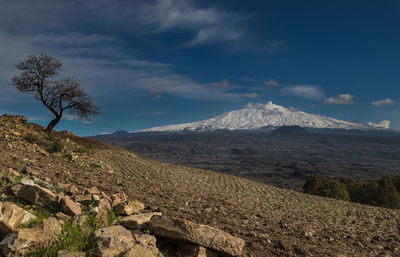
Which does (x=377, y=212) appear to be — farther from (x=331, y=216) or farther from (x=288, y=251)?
(x=288, y=251)

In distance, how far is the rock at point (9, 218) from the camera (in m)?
4.30

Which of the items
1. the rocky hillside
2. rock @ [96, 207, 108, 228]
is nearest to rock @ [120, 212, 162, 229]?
the rocky hillside

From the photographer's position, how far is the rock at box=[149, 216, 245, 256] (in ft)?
16.5

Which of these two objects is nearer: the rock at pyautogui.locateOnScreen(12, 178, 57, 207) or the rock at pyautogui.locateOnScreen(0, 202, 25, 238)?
the rock at pyautogui.locateOnScreen(0, 202, 25, 238)

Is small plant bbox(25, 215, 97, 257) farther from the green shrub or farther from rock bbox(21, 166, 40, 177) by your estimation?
the green shrub

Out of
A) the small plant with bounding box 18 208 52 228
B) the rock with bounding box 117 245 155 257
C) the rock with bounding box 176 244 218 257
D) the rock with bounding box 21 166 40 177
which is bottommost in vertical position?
the rock with bounding box 176 244 218 257

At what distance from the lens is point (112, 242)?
4.28 meters

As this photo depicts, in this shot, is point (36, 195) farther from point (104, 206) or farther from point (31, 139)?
point (31, 139)

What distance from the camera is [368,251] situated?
7.44 meters

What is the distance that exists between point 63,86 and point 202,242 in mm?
30341

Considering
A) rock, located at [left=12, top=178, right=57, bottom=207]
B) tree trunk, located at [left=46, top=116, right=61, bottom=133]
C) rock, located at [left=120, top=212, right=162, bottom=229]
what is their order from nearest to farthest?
rock, located at [left=120, top=212, right=162, bottom=229] < rock, located at [left=12, top=178, right=57, bottom=207] < tree trunk, located at [left=46, top=116, right=61, bottom=133]

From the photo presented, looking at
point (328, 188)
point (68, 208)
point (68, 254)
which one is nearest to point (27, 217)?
point (68, 208)

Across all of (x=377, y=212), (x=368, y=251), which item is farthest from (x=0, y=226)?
(x=377, y=212)

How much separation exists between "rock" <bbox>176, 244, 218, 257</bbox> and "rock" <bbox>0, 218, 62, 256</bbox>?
220cm
